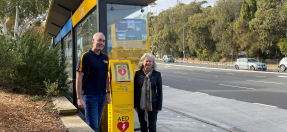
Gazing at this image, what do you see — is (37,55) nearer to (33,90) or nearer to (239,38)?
(33,90)

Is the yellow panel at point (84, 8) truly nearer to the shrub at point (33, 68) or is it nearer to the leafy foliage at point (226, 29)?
the shrub at point (33, 68)

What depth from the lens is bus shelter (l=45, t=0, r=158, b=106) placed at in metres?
4.95

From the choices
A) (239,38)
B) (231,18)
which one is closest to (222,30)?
(231,18)

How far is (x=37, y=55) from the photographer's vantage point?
6230 mm

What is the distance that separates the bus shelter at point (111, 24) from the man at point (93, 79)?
3.25 feet

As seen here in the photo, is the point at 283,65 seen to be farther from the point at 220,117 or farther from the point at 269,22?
the point at 220,117

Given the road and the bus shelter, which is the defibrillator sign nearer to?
the bus shelter

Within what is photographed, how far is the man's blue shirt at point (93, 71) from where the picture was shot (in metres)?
3.76

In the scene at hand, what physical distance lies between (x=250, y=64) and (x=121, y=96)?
94.1 feet

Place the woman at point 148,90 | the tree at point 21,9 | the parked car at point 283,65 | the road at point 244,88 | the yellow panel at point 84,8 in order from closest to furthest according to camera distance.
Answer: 1. the woman at point 148,90
2. the yellow panel at point 84,8
3. the road at point 244,88
4. the tree at point 21,9
5. the parked car at point 283,65

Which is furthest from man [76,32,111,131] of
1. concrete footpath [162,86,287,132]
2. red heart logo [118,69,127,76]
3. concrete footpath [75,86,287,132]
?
concrete footpath [162,86,287,132]

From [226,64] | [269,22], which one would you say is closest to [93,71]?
[269,22]

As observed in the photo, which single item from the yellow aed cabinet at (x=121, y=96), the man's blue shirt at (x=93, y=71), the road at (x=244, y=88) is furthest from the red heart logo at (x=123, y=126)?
the road at (x=244, y=88)

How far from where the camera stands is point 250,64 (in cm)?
2991
